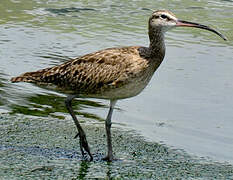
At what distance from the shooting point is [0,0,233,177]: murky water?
26.7 ft

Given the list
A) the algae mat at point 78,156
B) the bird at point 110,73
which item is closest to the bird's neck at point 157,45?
the bird at point 110,73

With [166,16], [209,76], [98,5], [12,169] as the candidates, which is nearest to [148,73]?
[166,16]

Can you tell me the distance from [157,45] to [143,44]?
400 centimetres

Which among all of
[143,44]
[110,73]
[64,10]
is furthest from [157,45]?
[64,10]

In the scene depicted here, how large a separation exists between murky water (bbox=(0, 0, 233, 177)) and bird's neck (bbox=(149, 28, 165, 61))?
1.01 metres

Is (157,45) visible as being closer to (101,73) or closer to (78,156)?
(101,73)

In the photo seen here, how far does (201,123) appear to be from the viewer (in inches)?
324

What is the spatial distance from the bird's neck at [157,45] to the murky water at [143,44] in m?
1.01

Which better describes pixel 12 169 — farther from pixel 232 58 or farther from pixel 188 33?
pixel 188 33

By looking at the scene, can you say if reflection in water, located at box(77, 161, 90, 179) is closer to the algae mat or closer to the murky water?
the algae mat

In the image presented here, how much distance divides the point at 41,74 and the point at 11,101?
1199 mm

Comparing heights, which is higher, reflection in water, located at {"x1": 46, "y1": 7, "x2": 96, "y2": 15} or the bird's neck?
the bird's neck

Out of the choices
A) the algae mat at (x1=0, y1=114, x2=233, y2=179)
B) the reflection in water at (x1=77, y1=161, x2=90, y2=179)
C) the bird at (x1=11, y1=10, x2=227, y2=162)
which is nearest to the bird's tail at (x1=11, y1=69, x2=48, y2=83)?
the bird at (x1=11, y1=10, x2=227, y2=162)

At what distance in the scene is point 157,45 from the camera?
24.0 feet
